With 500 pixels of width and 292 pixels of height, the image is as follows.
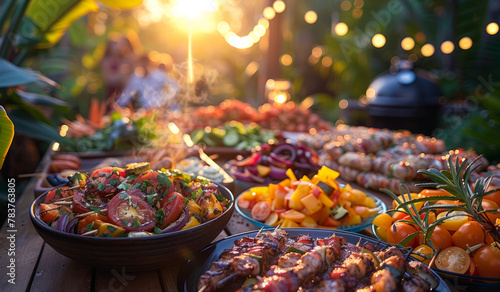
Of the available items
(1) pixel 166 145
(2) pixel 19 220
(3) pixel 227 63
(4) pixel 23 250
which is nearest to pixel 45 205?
(4) pixel 23 250

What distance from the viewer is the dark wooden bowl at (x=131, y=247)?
44.7 inches

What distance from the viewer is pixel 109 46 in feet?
27.5

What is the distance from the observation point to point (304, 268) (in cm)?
102

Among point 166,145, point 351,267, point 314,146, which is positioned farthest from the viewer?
point 314,146

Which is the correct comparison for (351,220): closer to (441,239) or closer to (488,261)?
(441,239)

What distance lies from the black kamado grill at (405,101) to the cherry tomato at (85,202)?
4989mm

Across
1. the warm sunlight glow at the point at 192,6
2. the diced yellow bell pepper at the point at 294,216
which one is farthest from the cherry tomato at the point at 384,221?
the warm sunlight glow at the point at 192,6

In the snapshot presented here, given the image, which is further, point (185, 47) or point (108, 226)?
point (185, 47)

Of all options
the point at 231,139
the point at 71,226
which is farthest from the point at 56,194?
the point at 231,139

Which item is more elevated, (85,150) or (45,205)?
(45,205)

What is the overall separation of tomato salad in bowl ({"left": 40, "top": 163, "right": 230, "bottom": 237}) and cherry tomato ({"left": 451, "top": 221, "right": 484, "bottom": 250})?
0.88 metres

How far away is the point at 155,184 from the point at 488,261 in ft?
3.94

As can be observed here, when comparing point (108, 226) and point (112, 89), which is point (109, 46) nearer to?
point (112, 89)

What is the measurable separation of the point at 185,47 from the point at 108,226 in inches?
698
